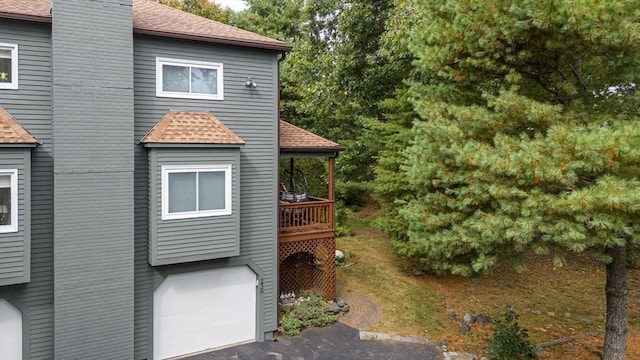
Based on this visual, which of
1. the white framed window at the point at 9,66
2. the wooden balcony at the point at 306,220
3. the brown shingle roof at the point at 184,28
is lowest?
the wooden balcony at the point at 306,220

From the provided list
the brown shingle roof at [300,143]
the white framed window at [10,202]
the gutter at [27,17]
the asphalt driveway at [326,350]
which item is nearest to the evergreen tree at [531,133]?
the asphalt driveway at [326,350]

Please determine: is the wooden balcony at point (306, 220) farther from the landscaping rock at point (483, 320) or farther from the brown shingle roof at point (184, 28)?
the landscaping rock at point (483, 320)

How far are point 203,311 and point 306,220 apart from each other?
3922 mm

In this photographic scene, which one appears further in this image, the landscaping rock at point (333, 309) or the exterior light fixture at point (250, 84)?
the landscaping rock at point (333, 309)

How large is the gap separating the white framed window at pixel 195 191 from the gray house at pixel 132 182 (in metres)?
0.03

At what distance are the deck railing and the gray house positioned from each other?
1.31 metres

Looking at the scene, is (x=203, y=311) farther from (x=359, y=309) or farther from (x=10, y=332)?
(x=359, y=309)

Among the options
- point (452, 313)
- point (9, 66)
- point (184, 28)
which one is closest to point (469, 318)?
point (452, 313)

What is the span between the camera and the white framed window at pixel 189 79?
927 cm

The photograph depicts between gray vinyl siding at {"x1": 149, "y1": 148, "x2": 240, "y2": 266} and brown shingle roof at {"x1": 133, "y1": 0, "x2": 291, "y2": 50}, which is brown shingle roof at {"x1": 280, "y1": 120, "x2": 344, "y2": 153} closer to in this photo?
gray vinyl siding at {"x1": 149, "y1": 148, "x2": 240, "y2": 266}

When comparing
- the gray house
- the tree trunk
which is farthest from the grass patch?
the gray house

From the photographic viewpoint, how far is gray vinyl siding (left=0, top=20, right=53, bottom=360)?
7.92 meters

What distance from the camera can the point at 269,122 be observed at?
10469 millimetres

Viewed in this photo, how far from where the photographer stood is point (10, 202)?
7.57m
